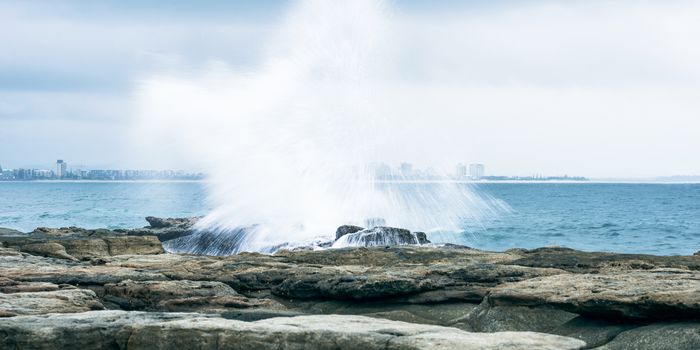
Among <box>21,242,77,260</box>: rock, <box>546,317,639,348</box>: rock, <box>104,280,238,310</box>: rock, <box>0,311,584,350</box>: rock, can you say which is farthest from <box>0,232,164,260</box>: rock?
<box>546,317,639,348</box>: rock

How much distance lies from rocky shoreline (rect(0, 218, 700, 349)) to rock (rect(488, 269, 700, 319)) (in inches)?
0.5

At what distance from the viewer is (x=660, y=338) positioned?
6.83m

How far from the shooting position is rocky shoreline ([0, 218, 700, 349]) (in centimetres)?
678

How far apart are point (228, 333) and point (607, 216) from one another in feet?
195

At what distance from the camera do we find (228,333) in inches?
268

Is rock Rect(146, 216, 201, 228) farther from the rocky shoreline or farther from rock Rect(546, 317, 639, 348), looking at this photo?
rock Rect(546, 317, 639, 348)

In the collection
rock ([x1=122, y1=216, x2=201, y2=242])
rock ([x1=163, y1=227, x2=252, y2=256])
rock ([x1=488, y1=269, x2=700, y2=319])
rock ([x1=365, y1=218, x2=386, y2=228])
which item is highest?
rock ([x1=488, y1=269, x2=700, y2=319])

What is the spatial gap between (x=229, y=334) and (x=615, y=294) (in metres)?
3.31

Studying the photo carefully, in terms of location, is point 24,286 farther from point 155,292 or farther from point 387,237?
point 387,237

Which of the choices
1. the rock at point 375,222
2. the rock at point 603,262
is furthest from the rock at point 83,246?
the rock at point 375,222

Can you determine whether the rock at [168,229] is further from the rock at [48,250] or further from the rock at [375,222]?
the rock at [48,250]

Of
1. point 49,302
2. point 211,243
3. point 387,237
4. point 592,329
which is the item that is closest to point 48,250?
point 49,302

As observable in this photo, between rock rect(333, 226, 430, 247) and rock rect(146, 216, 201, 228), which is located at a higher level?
rock rect(333, 226, 430, 247)

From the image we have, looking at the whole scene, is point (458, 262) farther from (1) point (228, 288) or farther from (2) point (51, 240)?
(2) point (51, 240)
